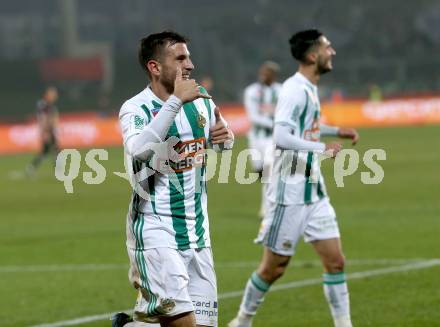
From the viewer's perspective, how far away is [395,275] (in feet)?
37.1

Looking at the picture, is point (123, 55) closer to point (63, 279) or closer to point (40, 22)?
point (40, 22)

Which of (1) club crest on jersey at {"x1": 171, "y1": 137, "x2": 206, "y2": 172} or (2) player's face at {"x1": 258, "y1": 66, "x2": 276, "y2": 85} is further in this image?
(2) player's face at {"x1": 258, "y1": 66, "x2": 276, "y2": 85}

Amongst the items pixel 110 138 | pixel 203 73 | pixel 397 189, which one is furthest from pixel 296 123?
pixel 203 73

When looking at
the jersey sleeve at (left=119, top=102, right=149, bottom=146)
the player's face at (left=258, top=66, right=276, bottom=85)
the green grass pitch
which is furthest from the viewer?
the player's face at (left=258, top=66, right=276, bottom=85)

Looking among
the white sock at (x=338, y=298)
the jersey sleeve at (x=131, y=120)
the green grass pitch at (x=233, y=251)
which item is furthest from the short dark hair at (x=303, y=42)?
the jersey sleeve at (x=131, y=120)

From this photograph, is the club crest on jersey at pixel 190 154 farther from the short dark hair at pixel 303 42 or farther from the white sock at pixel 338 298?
the short dark hair at pixel 303 42

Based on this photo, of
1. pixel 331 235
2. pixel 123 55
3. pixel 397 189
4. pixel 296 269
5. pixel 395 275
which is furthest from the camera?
pixel 123 55

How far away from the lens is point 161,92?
6473 mm

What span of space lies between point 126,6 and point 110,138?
26.8 metres

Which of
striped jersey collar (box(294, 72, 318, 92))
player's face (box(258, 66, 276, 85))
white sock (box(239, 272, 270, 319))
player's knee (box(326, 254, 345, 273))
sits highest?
striped jersey collar (box(294, 72, 318, 92))

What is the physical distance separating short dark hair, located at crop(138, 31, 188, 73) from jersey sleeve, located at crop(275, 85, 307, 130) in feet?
8.07

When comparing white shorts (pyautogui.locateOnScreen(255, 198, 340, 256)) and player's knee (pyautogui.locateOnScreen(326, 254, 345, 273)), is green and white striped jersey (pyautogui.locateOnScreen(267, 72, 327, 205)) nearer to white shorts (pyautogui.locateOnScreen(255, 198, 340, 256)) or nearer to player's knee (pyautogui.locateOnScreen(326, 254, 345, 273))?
white shorts (pyautogui.locateOnScreen(255, 198, 340, 256))

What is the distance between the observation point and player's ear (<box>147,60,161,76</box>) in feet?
21.0

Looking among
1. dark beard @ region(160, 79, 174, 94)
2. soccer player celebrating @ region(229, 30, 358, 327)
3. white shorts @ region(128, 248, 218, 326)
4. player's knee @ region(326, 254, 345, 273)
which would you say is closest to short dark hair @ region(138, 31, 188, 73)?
dark beard @ region(160, 79, 174, 94)
